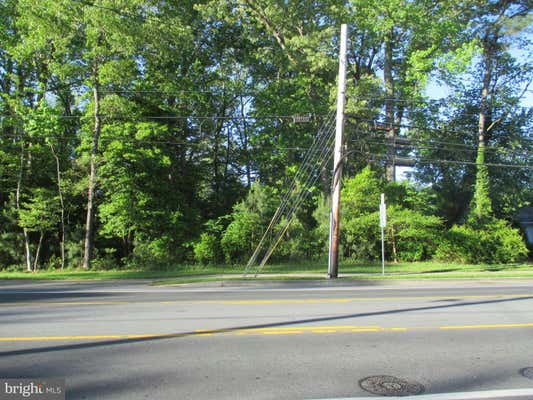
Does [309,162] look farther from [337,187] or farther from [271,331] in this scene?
[271,331]

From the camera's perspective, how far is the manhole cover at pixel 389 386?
428 centimetres

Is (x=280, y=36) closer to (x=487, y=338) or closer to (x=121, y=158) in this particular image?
(x=121, y=158)

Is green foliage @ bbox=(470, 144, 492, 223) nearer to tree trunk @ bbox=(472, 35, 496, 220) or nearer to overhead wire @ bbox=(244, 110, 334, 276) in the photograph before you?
tree trunk @ bbox=(472, 35, 496, 220)

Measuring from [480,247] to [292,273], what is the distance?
1278cm

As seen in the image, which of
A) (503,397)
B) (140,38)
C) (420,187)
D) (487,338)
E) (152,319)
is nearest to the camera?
(503,397)

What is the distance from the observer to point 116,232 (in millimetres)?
22203

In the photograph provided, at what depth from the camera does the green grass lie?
16.4 meters

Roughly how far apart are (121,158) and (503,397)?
814 inches

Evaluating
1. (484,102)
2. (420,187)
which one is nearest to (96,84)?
(420,187)

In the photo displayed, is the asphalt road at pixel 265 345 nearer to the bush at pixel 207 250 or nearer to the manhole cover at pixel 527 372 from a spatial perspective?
the manhole cover at pixel 527 372

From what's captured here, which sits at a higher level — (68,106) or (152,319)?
(68,106)

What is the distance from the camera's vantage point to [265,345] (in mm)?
5973

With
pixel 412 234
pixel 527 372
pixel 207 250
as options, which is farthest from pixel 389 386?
pixel 412 234

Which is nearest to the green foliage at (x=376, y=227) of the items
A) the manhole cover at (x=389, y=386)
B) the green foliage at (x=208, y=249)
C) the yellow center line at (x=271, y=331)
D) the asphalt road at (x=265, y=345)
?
the green foliage at (x=208, y=249)
